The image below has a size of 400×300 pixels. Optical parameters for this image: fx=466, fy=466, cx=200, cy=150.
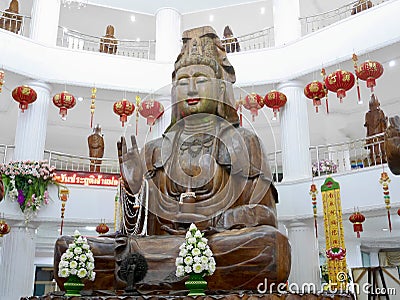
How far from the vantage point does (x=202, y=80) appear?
466 centimetres

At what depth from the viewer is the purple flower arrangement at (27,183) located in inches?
295

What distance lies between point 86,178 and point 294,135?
3809mm

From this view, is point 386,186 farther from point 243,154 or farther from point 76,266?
point 76,266

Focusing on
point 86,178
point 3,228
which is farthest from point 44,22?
point 3,228

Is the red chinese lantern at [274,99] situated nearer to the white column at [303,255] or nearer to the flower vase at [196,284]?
the white column at [303,255]

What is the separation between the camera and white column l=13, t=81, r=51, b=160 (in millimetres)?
8117

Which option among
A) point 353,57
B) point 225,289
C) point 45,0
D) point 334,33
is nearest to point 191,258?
point 225,289

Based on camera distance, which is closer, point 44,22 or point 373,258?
point 44,22

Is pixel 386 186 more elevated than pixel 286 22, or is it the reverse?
pixel 286 22

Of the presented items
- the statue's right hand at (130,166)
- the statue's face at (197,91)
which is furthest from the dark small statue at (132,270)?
the statue's face at (197,91)

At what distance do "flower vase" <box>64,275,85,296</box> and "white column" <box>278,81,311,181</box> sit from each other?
5502 millimetres

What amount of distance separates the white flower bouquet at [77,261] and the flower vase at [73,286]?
0.03 metres

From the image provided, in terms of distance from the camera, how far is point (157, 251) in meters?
3.56

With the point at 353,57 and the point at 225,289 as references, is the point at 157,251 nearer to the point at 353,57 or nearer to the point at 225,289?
the point at 225,289
